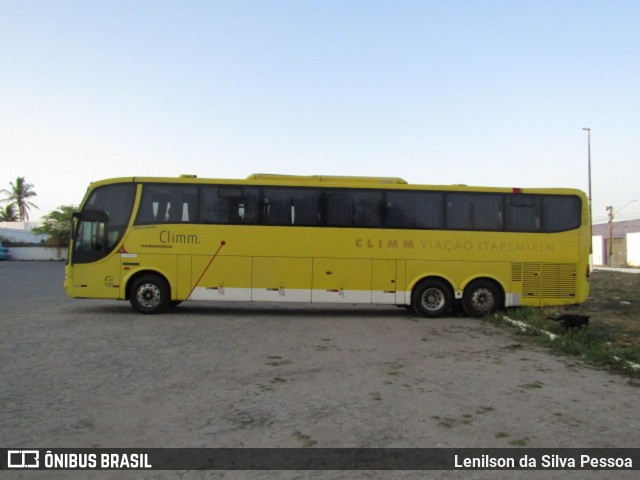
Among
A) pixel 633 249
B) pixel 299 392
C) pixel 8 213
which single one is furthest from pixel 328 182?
pixel 8 213

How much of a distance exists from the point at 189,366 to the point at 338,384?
220 centimetres

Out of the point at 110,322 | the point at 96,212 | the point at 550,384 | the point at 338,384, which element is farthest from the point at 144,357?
the point at 96,212

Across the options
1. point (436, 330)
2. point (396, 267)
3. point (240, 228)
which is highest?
point (240, 228)

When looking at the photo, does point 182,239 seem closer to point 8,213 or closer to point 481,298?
point 481,298

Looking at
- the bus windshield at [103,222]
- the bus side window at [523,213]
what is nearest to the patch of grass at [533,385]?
the bus side window at [523,213]

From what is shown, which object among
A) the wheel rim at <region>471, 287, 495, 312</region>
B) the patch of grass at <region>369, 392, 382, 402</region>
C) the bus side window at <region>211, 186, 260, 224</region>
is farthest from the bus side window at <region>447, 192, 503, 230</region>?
the patch of grass at <region>369, 392, 382, 402</region>

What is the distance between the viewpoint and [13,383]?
6.26 m

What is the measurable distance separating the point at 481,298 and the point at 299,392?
347 inches

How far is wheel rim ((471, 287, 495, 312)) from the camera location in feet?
44.8

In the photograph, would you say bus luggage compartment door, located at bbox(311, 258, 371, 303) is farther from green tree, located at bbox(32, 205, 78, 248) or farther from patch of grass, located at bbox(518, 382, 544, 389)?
green tree, located at bbox(32, 205, 78, 248)

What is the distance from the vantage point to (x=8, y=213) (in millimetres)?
80000

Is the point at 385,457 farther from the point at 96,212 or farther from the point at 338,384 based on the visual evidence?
the point at 96,212

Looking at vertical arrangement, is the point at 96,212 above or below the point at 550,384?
above
